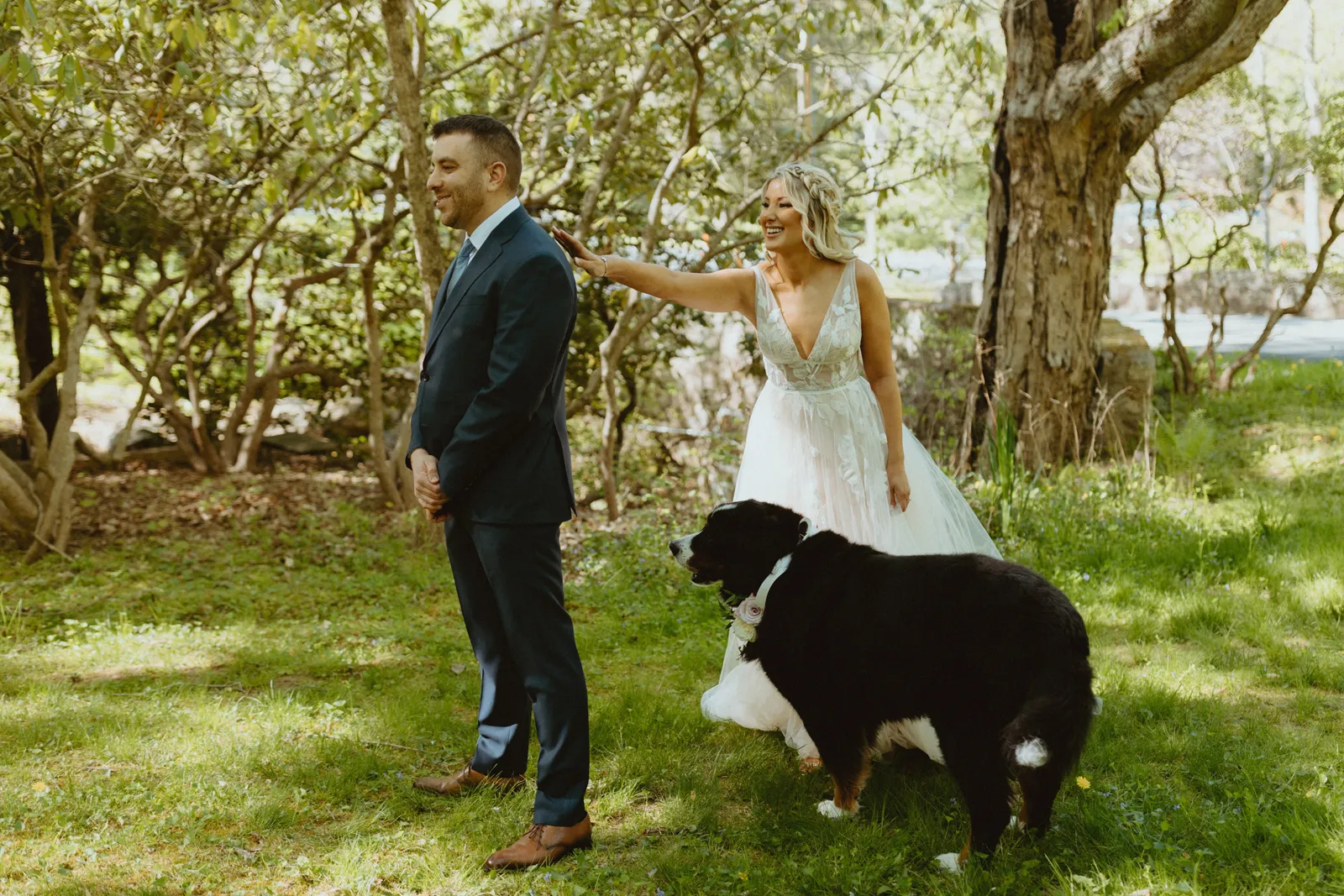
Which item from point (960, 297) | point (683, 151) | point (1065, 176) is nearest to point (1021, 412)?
point (1065, 176)

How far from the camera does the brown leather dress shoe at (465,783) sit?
144 inches

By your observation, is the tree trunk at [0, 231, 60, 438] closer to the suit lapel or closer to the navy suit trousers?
the suit lapel

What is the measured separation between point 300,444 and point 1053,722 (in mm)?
8381

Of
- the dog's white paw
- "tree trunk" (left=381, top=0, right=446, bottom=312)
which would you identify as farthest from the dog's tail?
"tree trunk" (left=381, top=0, right=446, bottom=312)

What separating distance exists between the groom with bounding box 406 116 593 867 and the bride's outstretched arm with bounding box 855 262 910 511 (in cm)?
125

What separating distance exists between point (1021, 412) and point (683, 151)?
2971 mm

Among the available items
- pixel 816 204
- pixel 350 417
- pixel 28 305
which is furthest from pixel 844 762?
pixel 350 417

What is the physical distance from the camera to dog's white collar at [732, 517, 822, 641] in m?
3.34

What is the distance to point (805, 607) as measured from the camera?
3.28m

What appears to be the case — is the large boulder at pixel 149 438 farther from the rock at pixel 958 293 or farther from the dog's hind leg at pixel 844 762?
the rock at pixel 958 293

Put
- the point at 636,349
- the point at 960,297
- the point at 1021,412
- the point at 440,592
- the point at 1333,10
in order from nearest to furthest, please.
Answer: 1. the point at 440,592
2. the point at 1021,412
3. the point at 636,349
4. the point at 960,297
5. the point at 1333,10

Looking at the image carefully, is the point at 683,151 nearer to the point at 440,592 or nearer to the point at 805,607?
the point at 440,592

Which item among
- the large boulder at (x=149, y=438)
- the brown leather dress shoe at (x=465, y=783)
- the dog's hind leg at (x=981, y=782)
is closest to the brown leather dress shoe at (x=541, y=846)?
the brown leather dress shoe at (x=465, y=783)

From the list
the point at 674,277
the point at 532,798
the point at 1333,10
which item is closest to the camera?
the point at 532,798
